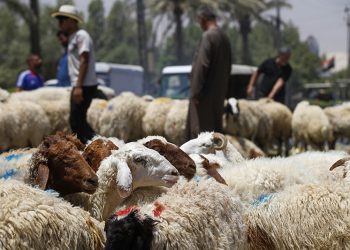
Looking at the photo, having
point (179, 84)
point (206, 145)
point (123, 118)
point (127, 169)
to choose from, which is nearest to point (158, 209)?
point (127, 169)

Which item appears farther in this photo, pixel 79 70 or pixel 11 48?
pixel 11 48

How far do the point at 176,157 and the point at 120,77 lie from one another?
70.8 feet

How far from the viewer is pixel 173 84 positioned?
57.8ft

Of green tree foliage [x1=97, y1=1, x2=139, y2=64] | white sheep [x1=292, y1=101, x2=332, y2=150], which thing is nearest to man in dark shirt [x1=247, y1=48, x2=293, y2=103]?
white sheep [x1=292, y1=101, x2=332, y2=150]

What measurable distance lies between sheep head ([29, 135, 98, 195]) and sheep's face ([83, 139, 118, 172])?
1.04ft

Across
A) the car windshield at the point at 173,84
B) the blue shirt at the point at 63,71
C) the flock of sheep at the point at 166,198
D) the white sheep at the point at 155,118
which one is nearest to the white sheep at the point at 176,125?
the white sheep at the point at 155,118

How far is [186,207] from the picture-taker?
10.8 feet

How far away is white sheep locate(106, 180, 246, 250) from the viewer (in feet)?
9.82

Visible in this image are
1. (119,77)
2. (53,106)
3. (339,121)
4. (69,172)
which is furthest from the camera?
(119,77)

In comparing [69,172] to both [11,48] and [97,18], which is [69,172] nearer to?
[11,48]

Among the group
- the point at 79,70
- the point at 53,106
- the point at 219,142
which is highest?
the point at 79,70

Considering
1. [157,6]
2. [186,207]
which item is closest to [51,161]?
[186,207]

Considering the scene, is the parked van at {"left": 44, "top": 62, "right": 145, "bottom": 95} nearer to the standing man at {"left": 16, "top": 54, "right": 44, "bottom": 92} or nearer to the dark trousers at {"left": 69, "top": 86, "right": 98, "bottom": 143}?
the standing man at {"left": 16, "top": 54, "right": 44, "bottom": 92}

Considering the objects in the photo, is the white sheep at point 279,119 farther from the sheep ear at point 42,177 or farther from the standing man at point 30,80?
the sheep ear at point 42,177
